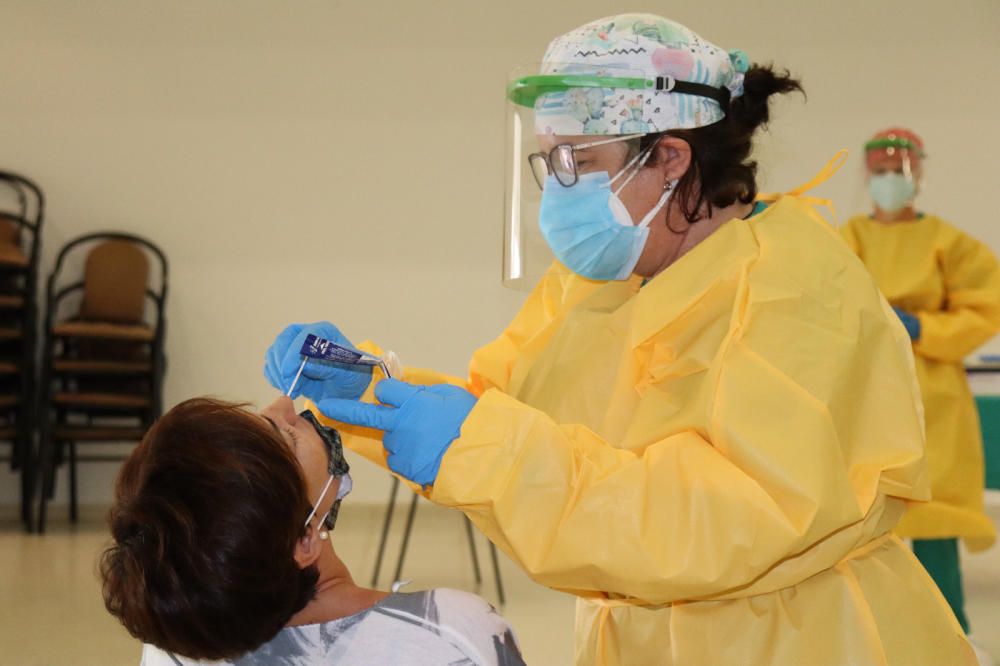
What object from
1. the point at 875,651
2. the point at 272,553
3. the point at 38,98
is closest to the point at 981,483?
the point at 875,651

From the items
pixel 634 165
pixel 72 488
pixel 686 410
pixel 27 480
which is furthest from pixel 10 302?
pixel 686 410

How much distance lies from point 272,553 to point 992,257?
2767 mm

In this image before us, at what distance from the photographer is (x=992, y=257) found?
323cm

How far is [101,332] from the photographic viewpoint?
4844mm

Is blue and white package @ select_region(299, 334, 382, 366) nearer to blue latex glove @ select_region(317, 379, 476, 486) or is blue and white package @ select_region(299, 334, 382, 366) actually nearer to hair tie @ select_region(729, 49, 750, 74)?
blue latex glove @ select_region(317, 379, 476, 486)

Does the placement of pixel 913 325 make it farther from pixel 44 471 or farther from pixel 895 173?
pixel 44 471

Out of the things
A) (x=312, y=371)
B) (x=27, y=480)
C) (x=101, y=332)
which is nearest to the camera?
(x=312, y=371)

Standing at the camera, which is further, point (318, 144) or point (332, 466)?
point (318, 144)

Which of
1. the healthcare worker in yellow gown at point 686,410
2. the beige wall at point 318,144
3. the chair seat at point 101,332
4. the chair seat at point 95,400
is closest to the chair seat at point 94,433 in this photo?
the chair seat at point 95,400

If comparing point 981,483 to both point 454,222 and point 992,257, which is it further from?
point 454,222

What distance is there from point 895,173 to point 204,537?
2874 millimetres

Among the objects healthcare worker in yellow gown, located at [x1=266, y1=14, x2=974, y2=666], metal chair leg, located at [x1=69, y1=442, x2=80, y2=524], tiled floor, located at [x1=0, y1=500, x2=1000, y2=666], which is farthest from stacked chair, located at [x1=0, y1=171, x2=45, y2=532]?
healthcare worker in yellow gown, located at [x1=266, y1=14, x2=974, y2=666]

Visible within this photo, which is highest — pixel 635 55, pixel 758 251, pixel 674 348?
pixel 635 55

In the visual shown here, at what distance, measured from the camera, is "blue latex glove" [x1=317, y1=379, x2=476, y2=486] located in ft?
3.66
